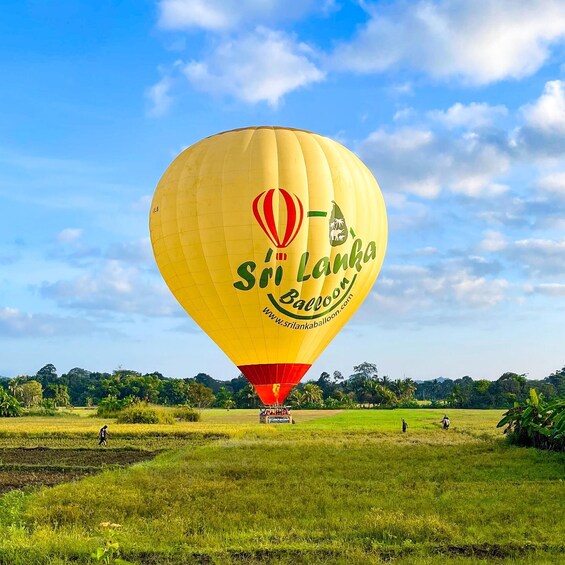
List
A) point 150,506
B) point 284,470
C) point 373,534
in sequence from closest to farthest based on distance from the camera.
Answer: point 373,534 < point 150,506 < point 284,470

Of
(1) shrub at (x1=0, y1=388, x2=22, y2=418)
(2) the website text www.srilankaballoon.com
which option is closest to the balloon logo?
(2) the website text www.srilankaballoon.com

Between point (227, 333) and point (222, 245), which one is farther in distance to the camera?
point (227, 333)

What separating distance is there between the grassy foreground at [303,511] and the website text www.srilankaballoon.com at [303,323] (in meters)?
9.90

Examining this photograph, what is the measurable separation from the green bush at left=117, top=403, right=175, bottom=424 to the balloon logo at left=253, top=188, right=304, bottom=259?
2131cm

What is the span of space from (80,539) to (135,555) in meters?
1.15

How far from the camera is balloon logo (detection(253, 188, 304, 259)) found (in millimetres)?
31359

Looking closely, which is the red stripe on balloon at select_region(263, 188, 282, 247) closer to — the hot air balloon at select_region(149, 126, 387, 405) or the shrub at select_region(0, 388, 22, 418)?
the hot air balloon at select_region(149, 126, 387, 405)

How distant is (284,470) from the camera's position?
19500 millimetres

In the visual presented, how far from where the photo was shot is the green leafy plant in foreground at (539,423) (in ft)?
76.6

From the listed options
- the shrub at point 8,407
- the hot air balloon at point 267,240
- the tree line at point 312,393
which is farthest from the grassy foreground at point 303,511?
the tree line at point 312,393

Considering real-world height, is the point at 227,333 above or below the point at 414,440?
above

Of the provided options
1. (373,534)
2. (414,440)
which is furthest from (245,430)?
(373,534)

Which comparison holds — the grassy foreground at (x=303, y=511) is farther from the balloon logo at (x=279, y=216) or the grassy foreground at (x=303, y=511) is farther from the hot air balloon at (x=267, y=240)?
the balloon logo at (x=279, y=216)

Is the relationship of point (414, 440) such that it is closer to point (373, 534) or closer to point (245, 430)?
point (245, 430)
